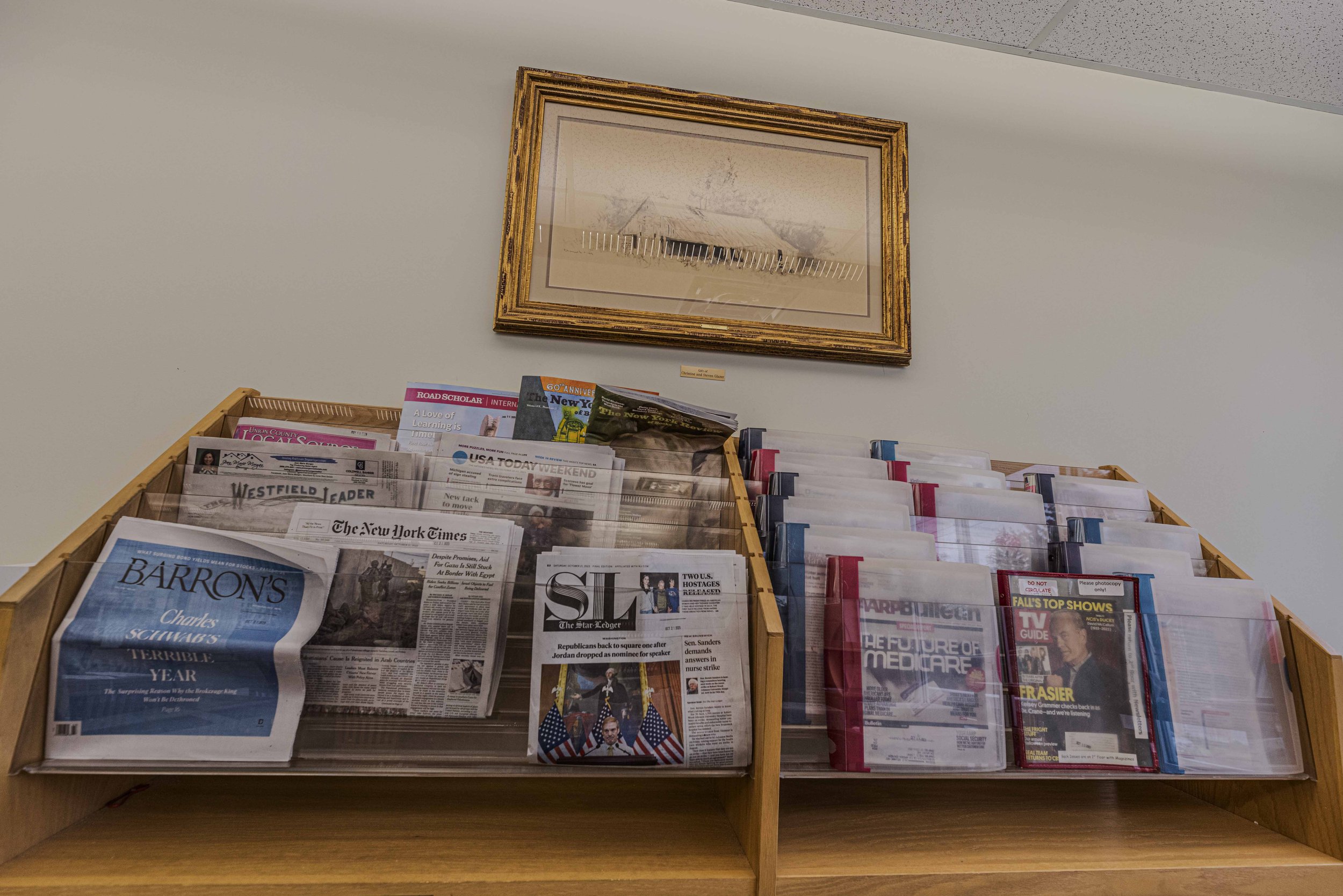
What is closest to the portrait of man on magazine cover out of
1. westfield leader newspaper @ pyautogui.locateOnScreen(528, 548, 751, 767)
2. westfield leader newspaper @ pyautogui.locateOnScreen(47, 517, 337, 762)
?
westfield leader newspaper @ pyautogui.locateOnScreen(528, 548, 751, 767)

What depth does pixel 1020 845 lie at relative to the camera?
104cm

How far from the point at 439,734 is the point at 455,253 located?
3.51ft

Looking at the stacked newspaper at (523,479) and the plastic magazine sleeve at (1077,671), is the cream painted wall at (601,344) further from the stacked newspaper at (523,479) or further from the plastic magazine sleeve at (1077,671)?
the plastic magazine sleeve at (1077,671)

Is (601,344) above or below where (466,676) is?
above

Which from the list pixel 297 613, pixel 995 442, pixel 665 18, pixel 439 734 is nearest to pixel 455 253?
pixel 665 18

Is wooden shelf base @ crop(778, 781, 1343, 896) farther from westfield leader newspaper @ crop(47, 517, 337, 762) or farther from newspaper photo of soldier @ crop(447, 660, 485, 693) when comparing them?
westfield leader newspaper @ crop(47, 517, 337, 762)

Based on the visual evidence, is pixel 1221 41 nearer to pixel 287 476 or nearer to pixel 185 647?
pixel 287 476

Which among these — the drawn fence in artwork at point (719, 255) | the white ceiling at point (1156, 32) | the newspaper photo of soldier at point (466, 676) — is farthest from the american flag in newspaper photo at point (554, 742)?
the white ceiling at point (1156, 32)

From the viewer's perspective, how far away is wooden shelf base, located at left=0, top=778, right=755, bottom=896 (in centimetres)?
84

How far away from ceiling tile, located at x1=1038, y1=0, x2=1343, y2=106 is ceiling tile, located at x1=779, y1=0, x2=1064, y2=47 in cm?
8

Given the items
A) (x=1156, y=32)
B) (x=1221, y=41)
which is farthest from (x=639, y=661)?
(x=1221, y=41)

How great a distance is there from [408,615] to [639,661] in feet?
1.07

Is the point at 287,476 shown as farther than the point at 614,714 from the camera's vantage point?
Yes

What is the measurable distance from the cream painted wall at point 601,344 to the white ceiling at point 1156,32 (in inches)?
3.3
